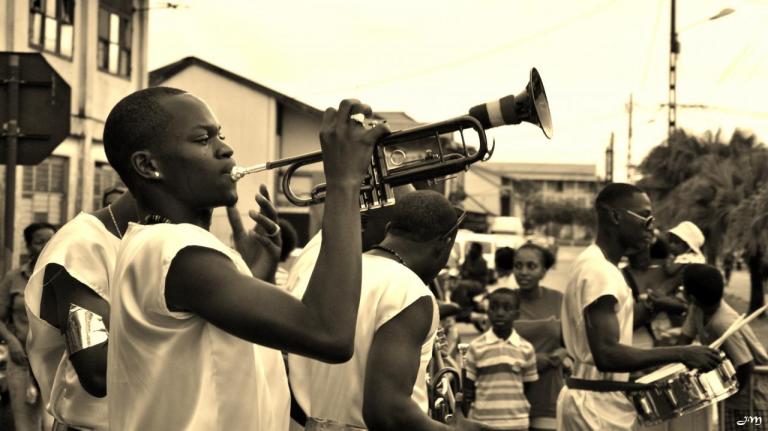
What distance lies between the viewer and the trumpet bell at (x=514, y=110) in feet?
9.48

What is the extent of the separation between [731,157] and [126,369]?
4173cm

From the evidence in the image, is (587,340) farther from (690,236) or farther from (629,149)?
(629,149)

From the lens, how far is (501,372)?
7168 mm

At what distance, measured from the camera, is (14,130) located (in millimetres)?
7438

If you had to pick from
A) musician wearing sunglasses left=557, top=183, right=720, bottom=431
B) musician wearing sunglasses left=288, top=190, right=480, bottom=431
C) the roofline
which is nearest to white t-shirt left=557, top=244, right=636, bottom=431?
musician wearing sunglasses left=557, top=183, right=720, bottom=431

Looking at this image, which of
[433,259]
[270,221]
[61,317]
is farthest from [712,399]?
[61,317]

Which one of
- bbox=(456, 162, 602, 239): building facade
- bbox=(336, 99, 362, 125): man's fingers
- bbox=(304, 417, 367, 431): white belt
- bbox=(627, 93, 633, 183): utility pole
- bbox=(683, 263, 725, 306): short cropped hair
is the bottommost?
bbox=(456, 162, 602, 239): building facade

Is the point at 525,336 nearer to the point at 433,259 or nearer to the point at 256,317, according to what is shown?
the point at 433,259

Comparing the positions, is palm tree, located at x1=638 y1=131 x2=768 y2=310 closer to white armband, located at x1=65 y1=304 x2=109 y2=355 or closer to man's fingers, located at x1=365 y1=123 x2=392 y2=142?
white armband, located at x1=65 y1=304 x2=109 y2=355

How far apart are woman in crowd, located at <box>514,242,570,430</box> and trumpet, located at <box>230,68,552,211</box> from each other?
3.62m

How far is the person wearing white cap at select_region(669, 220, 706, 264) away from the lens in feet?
30.9

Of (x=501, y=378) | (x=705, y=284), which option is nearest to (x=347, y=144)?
(x=501, y=378)

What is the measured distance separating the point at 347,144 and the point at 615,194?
11.2ft

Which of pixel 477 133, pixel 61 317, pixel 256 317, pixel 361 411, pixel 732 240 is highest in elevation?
pixel 477 133
